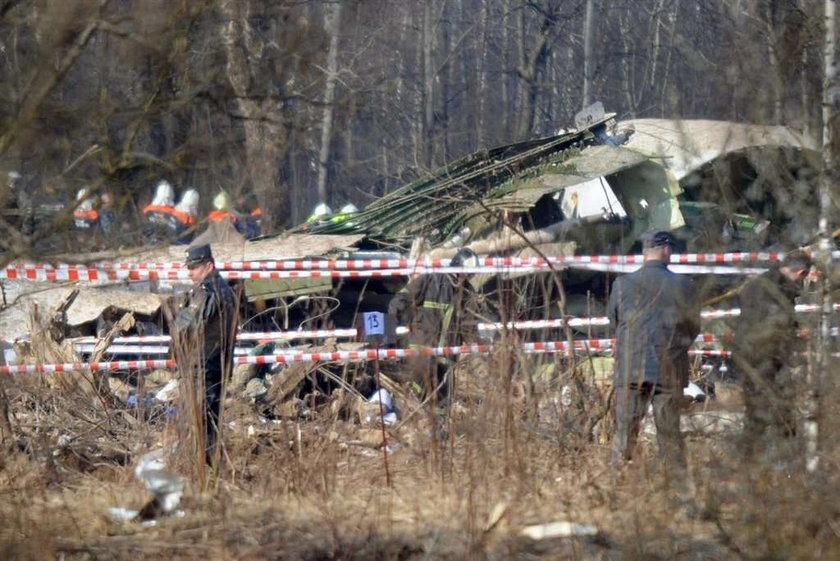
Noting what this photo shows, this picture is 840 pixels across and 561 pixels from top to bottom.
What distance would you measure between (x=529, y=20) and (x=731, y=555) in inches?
1256

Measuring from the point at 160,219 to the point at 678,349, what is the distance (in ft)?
11.2

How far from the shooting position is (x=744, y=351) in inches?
208

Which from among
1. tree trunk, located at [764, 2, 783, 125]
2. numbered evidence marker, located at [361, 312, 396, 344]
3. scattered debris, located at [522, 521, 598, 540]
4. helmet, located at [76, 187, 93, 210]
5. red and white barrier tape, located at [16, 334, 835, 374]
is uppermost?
tree trunk, located at [764, 2, 783, 125]

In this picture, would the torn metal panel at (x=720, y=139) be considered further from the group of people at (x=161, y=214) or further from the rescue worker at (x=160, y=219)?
the rescue worker at (x=160, y=219)

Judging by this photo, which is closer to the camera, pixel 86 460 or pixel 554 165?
pixel 86 460

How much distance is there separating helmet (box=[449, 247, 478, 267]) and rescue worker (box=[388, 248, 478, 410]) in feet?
2.85

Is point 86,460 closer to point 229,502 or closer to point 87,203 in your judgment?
point 229,502

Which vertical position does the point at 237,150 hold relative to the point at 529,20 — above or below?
below

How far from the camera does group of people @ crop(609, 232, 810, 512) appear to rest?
5.21 metres

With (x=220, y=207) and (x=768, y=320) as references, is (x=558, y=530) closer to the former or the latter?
(x=768, y=320)

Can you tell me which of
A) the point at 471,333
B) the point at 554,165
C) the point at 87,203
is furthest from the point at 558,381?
the point at 554,165

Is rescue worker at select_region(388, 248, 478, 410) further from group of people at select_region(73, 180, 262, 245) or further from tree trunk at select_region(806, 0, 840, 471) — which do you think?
group of people at select_region(73, 180, 262, 245)

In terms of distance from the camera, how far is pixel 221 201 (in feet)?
14.1

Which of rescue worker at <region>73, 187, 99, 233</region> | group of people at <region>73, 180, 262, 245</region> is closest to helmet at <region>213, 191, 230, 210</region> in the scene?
group of people at <region>73, 180, 262, 245</region>
